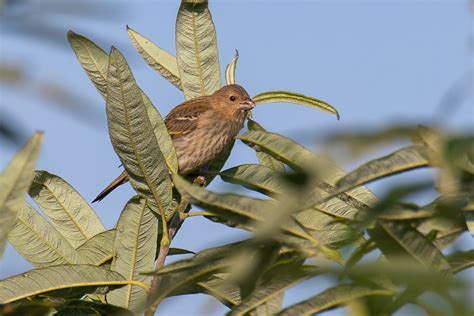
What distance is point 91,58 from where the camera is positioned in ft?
11.3

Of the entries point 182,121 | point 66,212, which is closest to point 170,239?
point 66,212

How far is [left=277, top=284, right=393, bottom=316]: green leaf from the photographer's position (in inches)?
67.0

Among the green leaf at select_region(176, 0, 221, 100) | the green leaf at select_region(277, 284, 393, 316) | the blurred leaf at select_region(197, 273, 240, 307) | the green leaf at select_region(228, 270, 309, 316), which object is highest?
the green leaf at select_region(176, 0, 221, 100)

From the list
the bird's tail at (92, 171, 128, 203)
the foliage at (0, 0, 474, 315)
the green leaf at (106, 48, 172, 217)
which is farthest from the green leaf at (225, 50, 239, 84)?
the bird's tail at (92, 171, 128, 203)

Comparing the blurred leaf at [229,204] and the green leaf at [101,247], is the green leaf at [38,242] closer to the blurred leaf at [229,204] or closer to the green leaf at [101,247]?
the green leaf at [101,247]

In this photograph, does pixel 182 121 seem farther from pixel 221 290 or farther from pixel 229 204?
pixel 229 204

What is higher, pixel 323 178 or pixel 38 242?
pixel 323 178

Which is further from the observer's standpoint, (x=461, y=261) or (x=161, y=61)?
(x=161, y=61)

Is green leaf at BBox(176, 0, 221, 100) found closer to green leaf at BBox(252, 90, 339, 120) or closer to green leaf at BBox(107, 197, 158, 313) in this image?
green leaf at BBox(252, 90, 339, 120)

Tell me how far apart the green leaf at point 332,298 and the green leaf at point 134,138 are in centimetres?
109

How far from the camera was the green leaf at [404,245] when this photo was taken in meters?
1.84

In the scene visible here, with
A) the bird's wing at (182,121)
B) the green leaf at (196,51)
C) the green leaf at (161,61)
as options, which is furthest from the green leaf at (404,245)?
the bird's wing at (182,121)

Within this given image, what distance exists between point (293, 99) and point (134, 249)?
110cm

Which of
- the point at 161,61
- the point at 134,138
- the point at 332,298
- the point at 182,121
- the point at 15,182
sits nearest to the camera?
the point at 15,182
